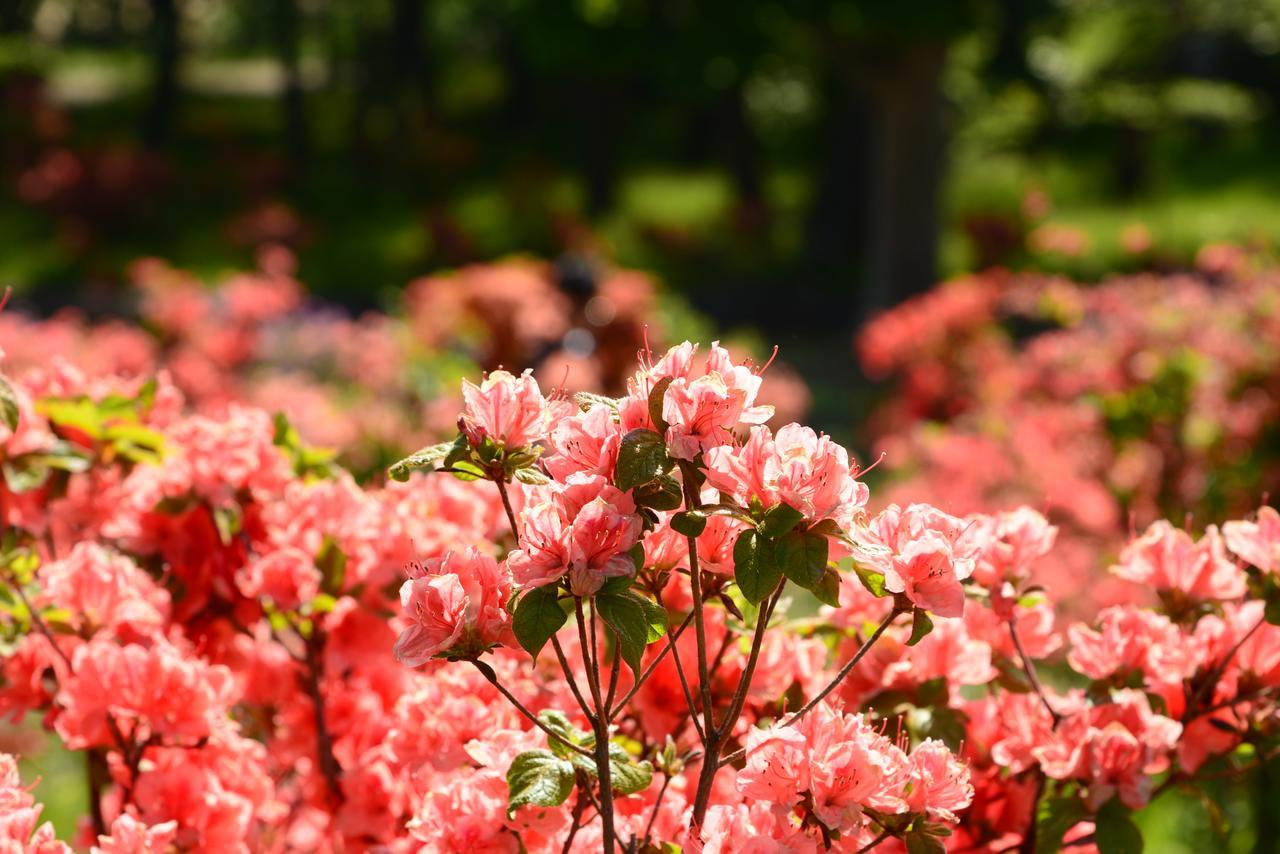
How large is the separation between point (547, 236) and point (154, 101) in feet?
23.7

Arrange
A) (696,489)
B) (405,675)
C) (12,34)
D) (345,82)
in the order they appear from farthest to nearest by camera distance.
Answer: (345,82) → (12,34) → (405,675) → (696,489)

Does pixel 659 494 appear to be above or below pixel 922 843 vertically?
above

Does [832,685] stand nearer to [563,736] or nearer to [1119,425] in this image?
[563,736]

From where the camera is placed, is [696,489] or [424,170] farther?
[424,170]

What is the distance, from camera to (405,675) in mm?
1808

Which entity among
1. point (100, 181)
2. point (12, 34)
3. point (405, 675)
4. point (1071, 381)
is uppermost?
point (12, 34)

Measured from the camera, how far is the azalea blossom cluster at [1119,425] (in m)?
4.72

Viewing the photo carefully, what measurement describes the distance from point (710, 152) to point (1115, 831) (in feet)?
76.6

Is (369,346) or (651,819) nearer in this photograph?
(651,819)

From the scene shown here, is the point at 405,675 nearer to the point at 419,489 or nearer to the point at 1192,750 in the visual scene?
the point at 419,489

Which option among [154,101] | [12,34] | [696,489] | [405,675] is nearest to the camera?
[696,489]

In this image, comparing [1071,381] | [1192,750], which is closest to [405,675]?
[1192,750]

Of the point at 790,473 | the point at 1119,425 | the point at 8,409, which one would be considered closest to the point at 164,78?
the point at 1119,425

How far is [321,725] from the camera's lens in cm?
174
